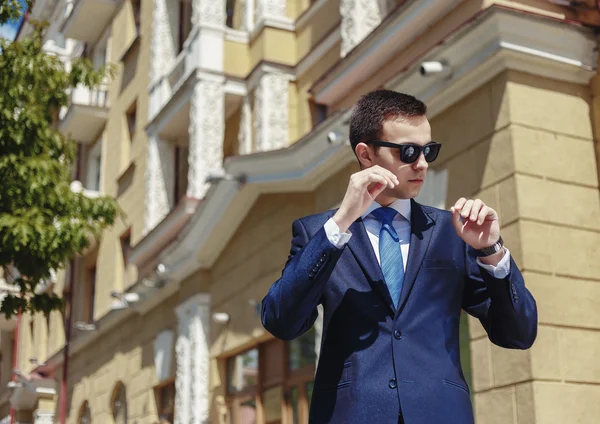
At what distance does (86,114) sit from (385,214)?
18.9 m

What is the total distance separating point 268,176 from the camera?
12.0 m

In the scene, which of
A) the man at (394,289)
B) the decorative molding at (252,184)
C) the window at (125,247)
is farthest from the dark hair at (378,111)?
the window at (125,247)

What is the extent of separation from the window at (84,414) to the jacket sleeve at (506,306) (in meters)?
17.6

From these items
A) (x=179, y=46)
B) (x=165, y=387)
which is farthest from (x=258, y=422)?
(x=179, y=46)

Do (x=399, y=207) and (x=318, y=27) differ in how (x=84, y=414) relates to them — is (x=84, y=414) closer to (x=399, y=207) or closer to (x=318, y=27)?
(x=318, y=27)

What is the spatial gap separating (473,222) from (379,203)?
34 cm

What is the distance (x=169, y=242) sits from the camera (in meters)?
15.7

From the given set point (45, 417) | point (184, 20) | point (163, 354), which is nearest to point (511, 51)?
point (163, 354)

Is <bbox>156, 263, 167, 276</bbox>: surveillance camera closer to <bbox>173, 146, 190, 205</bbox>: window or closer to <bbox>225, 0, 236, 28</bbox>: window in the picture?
<bbox>173, 146, 190, 205</bbox>: window

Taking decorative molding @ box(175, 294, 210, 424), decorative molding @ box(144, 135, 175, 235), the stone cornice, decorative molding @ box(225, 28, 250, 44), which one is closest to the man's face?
the stone cornice

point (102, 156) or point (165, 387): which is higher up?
point (102, 156)

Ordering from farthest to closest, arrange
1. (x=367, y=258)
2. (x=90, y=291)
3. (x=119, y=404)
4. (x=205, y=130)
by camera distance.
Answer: (x=90, y=291), (x=119, y=404), (x=205, y=130), (x=367, y=258)

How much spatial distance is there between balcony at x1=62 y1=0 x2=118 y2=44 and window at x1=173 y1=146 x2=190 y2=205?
6.13 m

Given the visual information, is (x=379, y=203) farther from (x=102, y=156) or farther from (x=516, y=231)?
(x=102, y=156)
